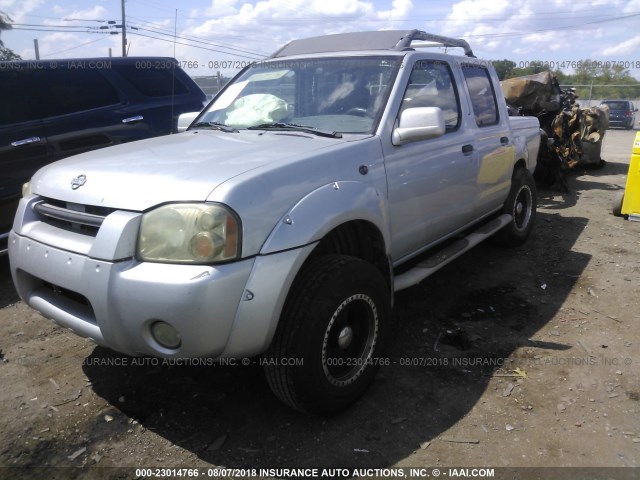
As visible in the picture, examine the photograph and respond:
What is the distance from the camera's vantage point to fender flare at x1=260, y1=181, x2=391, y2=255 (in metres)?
2.38

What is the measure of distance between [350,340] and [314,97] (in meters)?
1.63

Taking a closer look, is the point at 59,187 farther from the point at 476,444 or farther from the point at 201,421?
the point at 476,444

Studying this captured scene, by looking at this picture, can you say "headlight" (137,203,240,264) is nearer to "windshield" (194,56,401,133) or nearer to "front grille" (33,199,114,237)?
"front grille" (33,199,114,237)

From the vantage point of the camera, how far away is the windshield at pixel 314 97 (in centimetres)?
330

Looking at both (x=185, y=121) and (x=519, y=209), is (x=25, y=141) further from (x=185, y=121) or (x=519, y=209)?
(x=519, y=209)

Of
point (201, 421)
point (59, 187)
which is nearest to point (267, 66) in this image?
point (59, 187)

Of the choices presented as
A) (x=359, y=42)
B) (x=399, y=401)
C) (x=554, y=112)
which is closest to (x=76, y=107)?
(x=359, y=42)

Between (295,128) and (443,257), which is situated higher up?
(295,128)

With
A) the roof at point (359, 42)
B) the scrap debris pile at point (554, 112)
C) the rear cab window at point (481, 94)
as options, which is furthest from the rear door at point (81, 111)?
the scrap debris pile at point (554, 112)

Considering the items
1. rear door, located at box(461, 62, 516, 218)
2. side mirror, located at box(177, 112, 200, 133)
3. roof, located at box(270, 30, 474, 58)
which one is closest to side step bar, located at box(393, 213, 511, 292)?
rear door, located at box(461, 62, 516, 218)

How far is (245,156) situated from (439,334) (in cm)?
202

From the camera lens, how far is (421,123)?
3104mm

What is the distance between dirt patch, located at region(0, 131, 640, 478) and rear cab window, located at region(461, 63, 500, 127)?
1556mm

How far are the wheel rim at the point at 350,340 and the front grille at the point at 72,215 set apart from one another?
121cm
